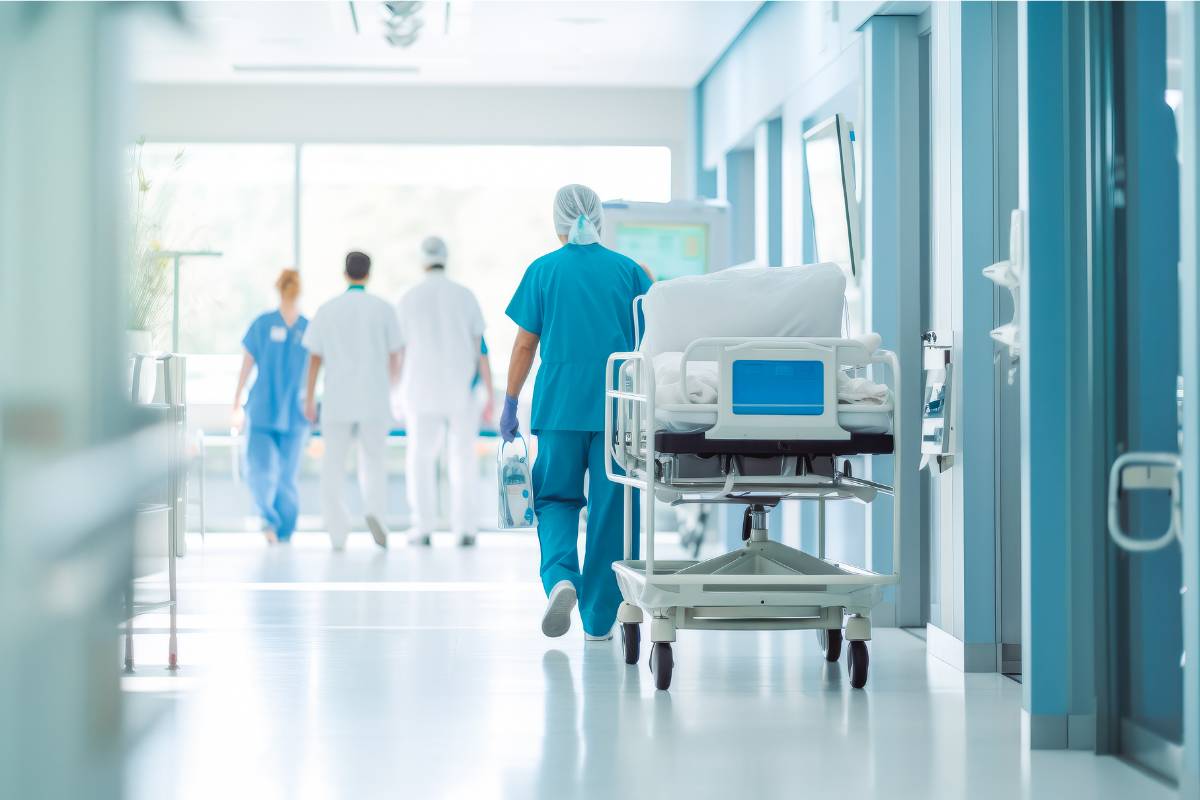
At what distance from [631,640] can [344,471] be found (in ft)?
12.8

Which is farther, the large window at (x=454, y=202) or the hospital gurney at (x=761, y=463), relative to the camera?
the large window at (x=454, y=202)

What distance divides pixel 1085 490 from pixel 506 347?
7.10 meters

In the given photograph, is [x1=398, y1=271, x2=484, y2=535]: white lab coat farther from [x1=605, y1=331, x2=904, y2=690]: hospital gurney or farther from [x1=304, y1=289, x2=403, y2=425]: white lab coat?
[x1=605, y1=331, x2=904, y2=690]: hospital gurney

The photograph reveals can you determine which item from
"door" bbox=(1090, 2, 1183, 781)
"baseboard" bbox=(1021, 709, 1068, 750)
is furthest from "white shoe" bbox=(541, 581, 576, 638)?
"door" bbox=(1090, 2, 1183, 781)

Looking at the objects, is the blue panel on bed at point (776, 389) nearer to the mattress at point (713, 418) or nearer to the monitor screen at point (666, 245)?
the mattress at point (713, 418)

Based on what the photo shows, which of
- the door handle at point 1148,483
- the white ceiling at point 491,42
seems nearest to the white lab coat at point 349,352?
the white ceiling at point 491,42

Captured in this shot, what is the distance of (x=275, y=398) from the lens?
7.53m

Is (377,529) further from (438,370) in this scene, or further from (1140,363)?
(1140,363)

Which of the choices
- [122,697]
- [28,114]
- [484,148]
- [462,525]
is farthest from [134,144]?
[484,148]

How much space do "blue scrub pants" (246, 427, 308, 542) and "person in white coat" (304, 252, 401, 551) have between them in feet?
1.33

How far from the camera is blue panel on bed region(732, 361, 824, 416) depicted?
3320mm

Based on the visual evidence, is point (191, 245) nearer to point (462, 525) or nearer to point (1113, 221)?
point (462, 525)

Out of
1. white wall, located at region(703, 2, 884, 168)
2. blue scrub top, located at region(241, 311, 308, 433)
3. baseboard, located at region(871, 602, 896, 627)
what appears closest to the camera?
baseboard, located at region(871, 602, 896, 627)

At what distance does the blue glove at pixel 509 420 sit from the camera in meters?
4.30
